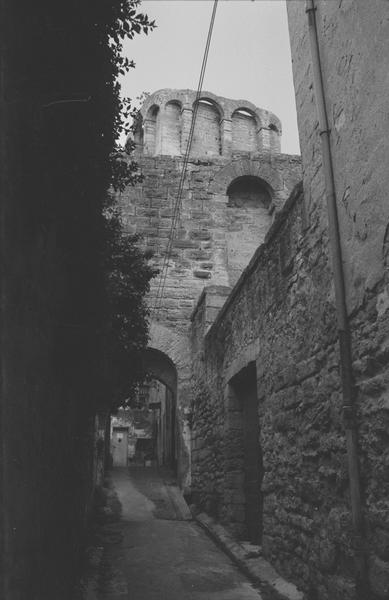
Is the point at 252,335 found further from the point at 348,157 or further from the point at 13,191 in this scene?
the point at 13,191

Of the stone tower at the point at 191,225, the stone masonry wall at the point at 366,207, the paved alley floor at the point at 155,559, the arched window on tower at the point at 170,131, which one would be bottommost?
the paved alley floor at the point at 155,559

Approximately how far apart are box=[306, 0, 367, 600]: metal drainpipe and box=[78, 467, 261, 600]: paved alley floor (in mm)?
1462

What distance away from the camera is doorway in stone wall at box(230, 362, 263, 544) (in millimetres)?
5617

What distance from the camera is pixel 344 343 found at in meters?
3.16

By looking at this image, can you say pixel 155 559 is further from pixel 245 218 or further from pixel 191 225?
pixel 245 218

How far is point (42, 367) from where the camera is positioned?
2.15 metres

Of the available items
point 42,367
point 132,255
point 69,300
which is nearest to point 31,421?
point 42,367

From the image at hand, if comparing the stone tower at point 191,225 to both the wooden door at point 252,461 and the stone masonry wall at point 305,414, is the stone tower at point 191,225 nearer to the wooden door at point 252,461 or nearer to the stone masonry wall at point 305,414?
the wooden door at point 252,461

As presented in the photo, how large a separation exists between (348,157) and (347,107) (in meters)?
0.34

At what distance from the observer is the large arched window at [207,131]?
2505 cm

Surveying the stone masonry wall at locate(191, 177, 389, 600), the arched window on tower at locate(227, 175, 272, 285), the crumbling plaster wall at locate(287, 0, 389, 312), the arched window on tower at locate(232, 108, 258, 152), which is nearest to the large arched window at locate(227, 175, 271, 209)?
the arched window on tower at locate(227, 175, 272, 285)

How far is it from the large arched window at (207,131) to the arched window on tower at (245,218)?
1492 cm

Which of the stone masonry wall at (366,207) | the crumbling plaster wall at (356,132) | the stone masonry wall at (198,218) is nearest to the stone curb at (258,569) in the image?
the stone masonry wall at (366,207)

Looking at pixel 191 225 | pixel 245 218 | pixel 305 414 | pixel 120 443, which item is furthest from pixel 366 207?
pixel 120 443
